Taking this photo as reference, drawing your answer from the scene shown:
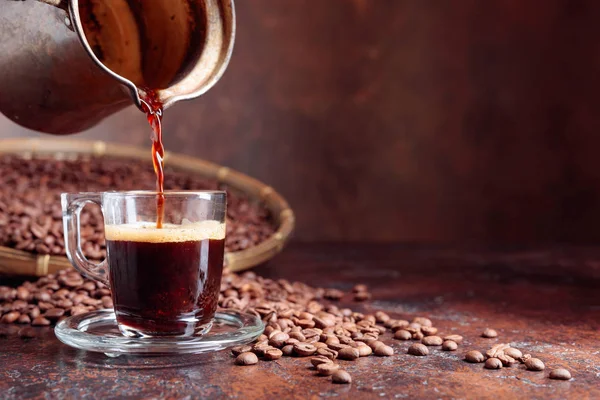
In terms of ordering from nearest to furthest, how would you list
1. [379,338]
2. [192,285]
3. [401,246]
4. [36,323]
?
[192,285] < [379,338] < [36,323] < [401,246]

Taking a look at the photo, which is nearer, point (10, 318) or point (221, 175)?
point (10, 318)

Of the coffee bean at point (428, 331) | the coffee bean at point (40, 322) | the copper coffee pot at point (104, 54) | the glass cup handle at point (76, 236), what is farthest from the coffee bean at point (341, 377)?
the coffee bean at point (40, 322)

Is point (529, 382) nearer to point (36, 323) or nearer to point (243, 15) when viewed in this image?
point (36, 323)

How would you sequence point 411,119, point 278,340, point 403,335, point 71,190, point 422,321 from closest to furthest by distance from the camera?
point 278,340, point 403,335, point 422,321, point 71,190, point 411,119

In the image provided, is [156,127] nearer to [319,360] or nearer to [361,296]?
[319,360]

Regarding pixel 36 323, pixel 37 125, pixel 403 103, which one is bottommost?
pixel 36 323

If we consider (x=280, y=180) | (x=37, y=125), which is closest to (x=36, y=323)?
(x=37, y=125)

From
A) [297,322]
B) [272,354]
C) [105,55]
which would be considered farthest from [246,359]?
[105,55]
